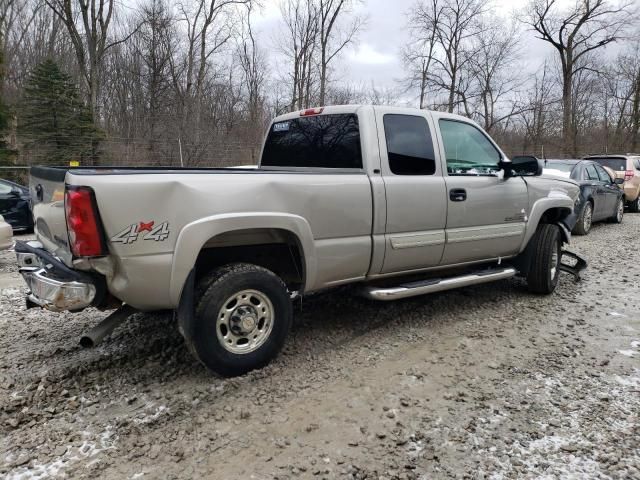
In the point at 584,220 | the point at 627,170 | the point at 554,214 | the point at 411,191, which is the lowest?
the point at 584,220

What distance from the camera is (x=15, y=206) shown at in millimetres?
10539

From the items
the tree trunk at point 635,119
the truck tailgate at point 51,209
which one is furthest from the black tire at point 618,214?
the tree trunk at point 635,119

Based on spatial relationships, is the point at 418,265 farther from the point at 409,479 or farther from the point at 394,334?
the point at 409,479

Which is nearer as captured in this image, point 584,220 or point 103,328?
point 103,328

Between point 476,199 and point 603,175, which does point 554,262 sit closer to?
point 476,199

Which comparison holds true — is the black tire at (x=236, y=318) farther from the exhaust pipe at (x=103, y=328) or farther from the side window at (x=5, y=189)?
the side window at (x=5, y=189)

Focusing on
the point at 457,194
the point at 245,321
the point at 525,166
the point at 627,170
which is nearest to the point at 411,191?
the point at 457,194

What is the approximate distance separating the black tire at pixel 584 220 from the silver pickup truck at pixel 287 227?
574cm

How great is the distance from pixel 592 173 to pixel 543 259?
7.23m

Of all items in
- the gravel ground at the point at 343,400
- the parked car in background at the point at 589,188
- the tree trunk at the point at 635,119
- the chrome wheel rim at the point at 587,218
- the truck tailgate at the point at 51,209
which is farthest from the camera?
the tree trunk at the point at 635,119

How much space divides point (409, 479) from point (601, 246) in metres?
8.31

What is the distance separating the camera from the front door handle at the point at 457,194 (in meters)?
4.45

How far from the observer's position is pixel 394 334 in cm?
440

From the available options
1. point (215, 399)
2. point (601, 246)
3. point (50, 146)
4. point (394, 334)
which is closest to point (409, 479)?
point (215, 399)
